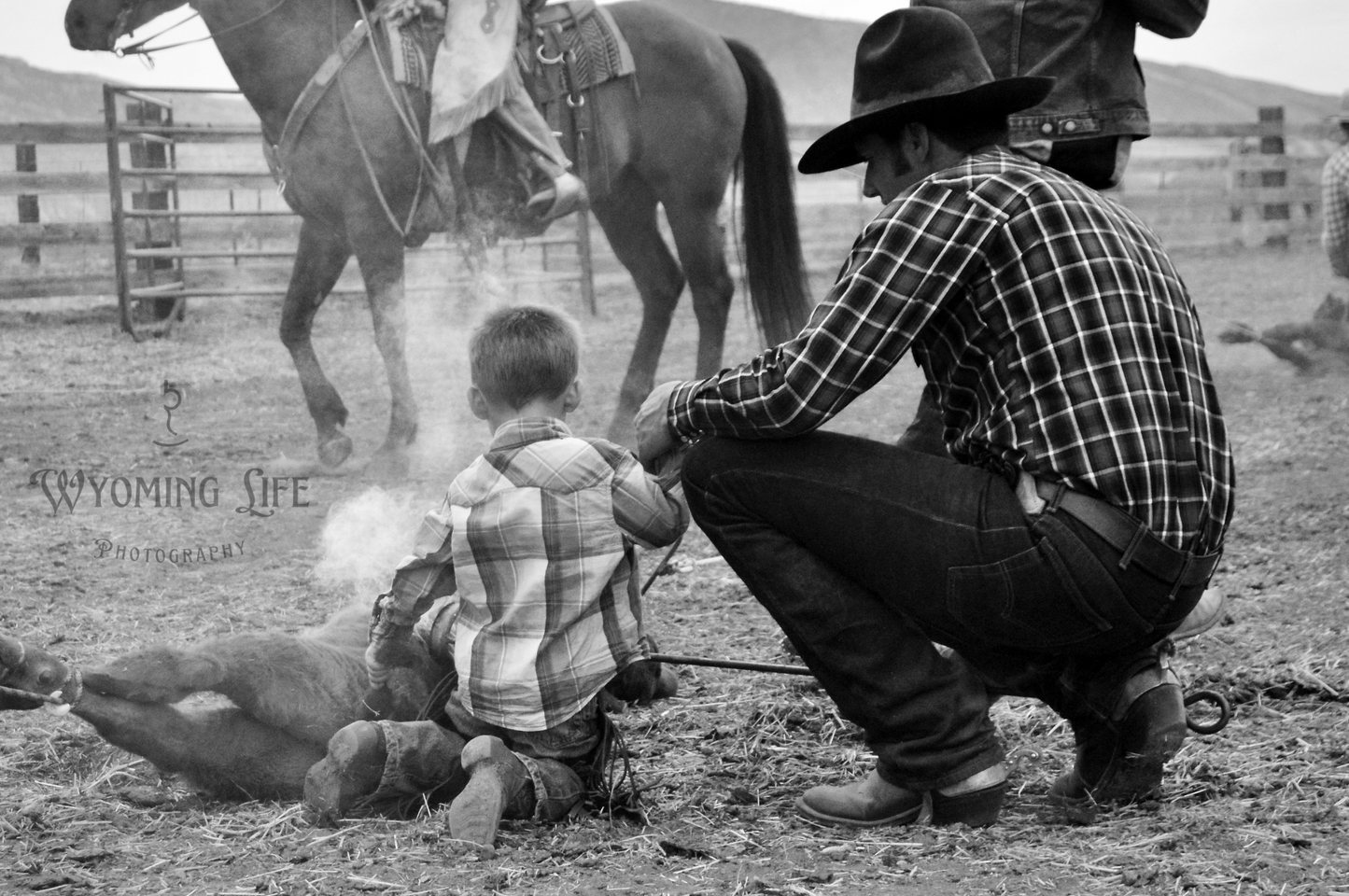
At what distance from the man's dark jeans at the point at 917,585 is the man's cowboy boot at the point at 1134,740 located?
0.03 meters

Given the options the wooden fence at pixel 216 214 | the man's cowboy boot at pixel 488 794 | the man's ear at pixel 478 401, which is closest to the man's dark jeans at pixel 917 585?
the man's ear at pixel 478 401

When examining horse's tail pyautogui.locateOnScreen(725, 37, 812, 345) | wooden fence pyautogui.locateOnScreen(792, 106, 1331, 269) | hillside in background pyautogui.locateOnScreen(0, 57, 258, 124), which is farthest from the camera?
wooden fence pyautogui.locateOnScreen(792, 106, 1331, 269)

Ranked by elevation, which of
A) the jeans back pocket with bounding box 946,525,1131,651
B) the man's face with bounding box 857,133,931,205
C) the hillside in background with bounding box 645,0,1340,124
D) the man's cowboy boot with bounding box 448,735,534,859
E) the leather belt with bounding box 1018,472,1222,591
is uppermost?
the hillside in background with bounding box 645,0,1340,124

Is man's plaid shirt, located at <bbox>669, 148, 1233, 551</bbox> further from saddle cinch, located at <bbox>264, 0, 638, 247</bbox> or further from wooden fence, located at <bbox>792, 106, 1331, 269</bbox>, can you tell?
wooden fence, located at <bbox>792, 106, 1331, 269</bbox>

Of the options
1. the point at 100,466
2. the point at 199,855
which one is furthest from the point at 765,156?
the point at 199,855

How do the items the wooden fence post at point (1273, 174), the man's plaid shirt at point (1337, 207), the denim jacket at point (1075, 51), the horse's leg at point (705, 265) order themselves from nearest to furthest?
the denim jacket at point (1075, 51)
the horse's leg at point (705, 265)
the man's plaid shirt at point (1337, 207)
the wooden fence post at point (1273, 174)

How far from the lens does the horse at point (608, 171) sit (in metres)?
5.07

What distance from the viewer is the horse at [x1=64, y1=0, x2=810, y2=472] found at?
5070mm

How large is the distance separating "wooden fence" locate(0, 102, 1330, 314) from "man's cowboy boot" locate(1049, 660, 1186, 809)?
6317 mm

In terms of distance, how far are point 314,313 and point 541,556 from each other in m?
3.70

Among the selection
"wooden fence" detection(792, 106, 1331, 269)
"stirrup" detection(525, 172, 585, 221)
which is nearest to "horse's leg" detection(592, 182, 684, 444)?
"stirrup" detection(525, 172, 585, 221)

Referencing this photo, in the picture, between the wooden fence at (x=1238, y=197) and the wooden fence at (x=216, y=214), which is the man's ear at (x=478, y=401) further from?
the wooden fence at (x=1238, y=197)

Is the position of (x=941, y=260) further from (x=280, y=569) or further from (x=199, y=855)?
(x=280, y=569)

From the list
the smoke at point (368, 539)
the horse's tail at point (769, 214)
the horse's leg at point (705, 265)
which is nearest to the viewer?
the smoke at point (368, 539)
